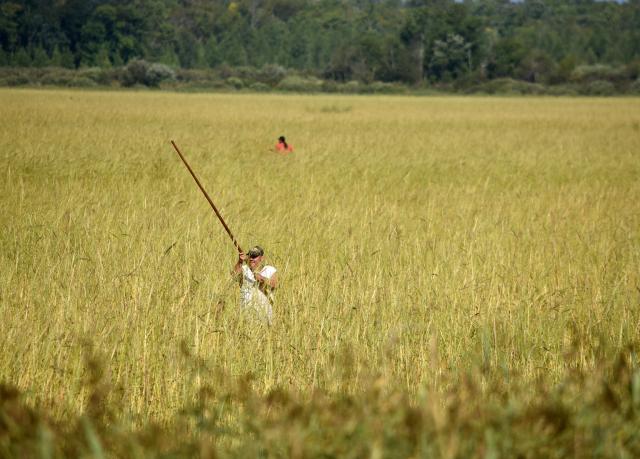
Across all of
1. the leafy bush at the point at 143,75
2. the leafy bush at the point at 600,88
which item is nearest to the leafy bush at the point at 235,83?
the leafy bush at the point at 143,75

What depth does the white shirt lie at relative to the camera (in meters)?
4.61

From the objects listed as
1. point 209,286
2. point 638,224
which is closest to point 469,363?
point 209,286

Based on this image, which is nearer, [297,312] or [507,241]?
[297,312]

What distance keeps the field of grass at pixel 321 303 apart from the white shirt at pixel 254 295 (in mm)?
95

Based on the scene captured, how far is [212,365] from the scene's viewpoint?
3855mm

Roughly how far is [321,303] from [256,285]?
1.46 ft

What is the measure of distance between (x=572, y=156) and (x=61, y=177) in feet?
32.7

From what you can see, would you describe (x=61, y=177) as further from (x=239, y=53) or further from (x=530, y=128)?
(x=239, y=53)

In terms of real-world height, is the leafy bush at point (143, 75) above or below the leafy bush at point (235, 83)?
above

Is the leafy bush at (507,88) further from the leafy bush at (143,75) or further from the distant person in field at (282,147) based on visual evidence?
the distant person in field at (282,147)

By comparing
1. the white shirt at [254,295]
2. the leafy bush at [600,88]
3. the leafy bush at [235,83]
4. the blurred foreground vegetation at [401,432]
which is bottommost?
the leafy bush at [600,88]

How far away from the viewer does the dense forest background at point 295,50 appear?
8656 centimetres

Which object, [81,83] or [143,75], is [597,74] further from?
[81,83]

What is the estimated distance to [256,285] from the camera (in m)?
4.75
